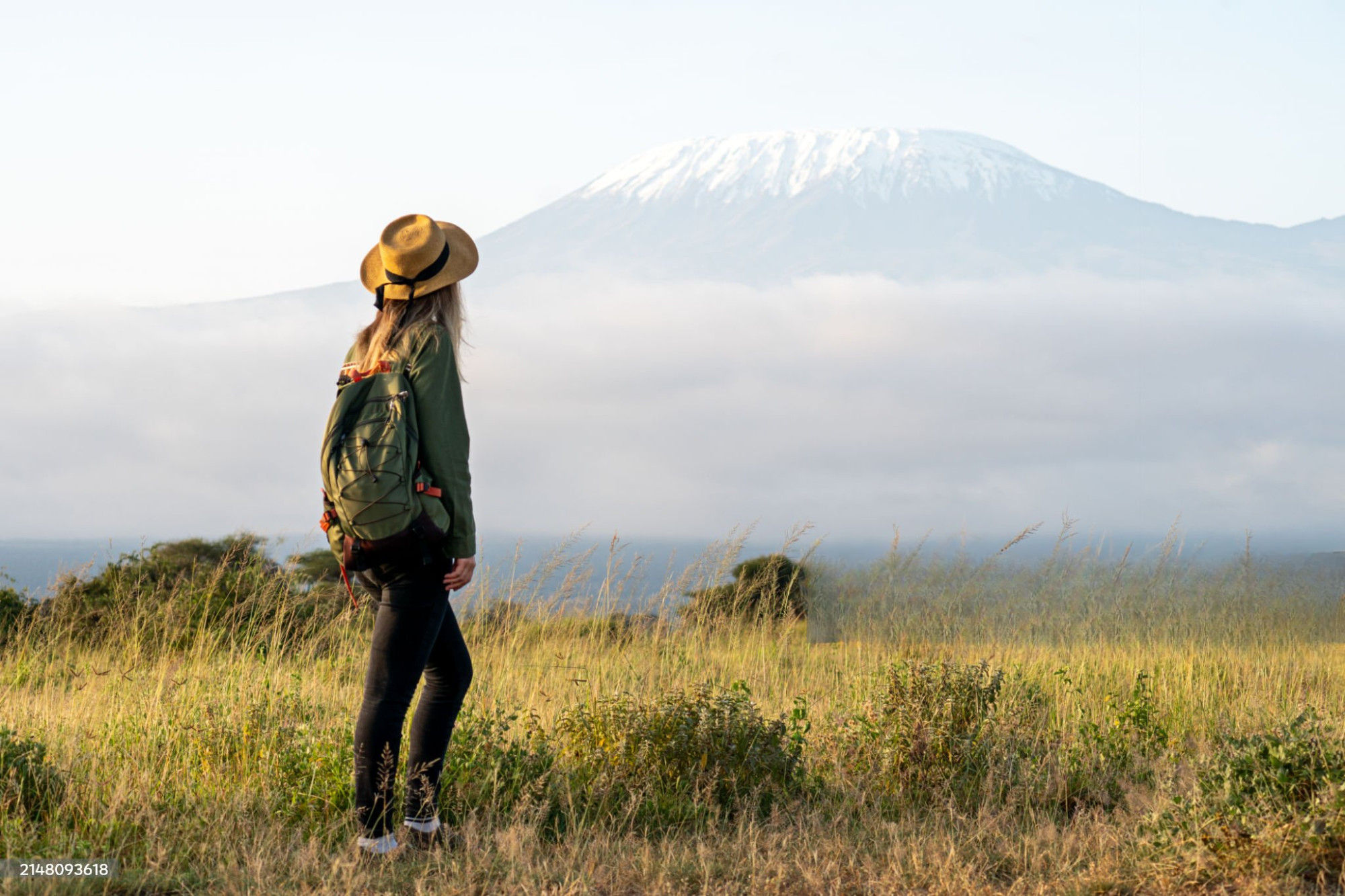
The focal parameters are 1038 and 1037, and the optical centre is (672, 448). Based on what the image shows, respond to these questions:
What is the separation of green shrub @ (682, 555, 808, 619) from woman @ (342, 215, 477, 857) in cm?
333

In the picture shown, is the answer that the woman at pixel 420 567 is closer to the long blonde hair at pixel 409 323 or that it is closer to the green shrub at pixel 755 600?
the long blonde hair at pixel 409 323

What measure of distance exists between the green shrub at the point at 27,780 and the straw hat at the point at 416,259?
6.95 ft

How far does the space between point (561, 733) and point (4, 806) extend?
1995 mm

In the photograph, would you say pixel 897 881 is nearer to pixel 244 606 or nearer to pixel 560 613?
pixel 560 613

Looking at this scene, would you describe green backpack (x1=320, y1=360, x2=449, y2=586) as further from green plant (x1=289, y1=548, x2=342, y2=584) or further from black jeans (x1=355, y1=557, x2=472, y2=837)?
green plant (x1=289, y1=548, x2=342, y2=584)

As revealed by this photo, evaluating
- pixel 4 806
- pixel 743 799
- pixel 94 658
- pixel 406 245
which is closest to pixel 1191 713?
pixel 743 799

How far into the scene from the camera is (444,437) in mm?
3107

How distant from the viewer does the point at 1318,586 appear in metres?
8.87

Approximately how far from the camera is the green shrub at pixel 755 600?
684 cm

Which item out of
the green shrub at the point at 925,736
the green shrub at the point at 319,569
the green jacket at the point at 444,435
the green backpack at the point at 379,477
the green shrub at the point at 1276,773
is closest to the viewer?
the green backpack at the point at 379,477

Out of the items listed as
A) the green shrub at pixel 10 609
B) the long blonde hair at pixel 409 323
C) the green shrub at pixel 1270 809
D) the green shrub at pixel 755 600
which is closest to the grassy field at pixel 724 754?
the green shrub at pixel 1270 809

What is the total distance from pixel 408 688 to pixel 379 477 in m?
0.68

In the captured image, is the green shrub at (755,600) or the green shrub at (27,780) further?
the green shrub at (755,600)

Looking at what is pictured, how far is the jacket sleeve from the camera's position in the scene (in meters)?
3.10
